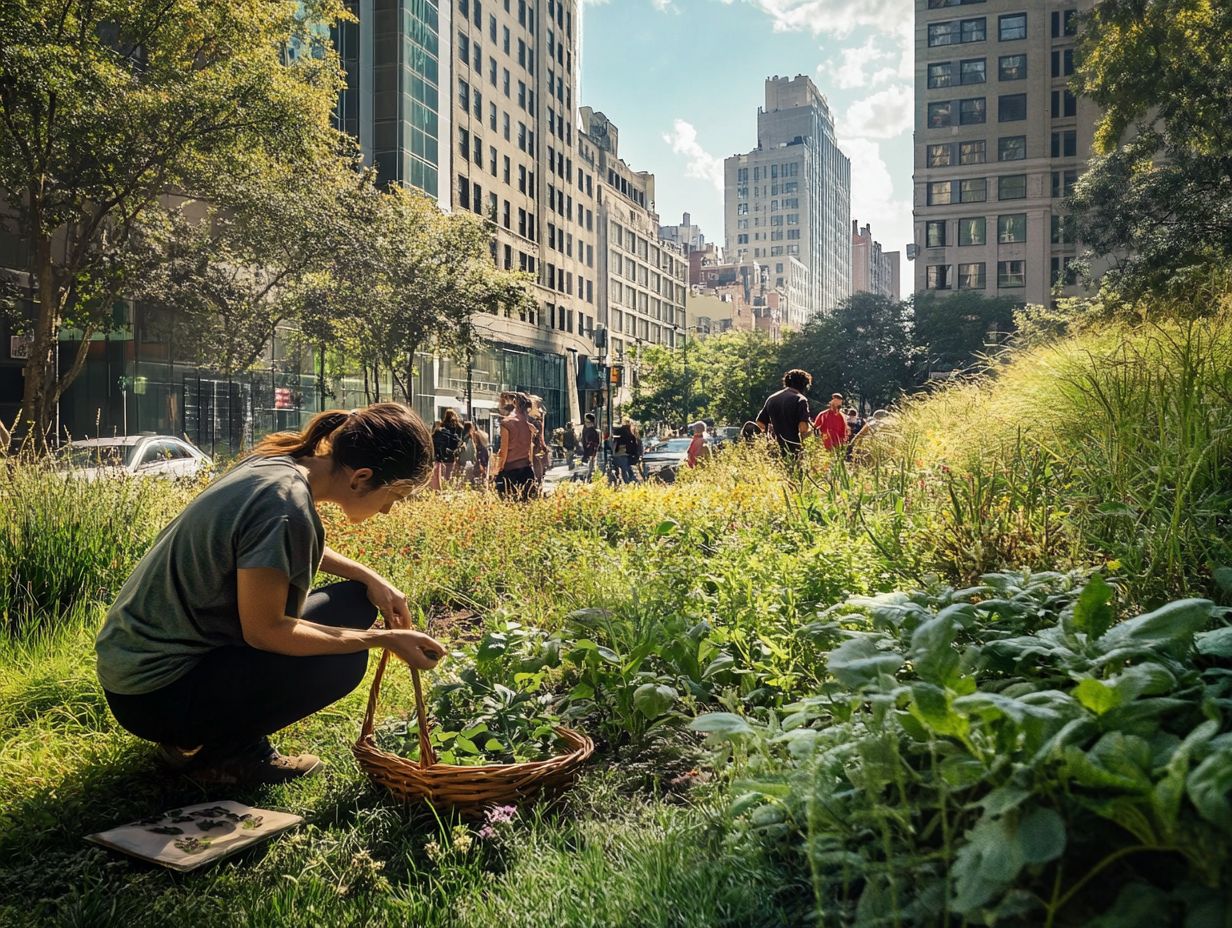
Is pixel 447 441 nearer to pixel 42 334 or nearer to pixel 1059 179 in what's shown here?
pixel 42 334

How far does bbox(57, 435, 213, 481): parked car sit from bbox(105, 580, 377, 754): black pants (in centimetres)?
388

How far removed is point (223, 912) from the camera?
2.45 meters

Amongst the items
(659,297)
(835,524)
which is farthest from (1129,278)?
(659,297)

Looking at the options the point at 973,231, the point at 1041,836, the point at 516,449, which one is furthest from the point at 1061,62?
the point at 1041,836

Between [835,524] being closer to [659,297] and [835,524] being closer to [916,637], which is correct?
[916,637]

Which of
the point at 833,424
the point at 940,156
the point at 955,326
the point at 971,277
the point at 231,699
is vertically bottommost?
the point at 231,699

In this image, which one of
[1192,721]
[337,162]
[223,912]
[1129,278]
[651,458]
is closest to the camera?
[1192,721]

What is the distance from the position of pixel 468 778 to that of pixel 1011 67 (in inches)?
3123

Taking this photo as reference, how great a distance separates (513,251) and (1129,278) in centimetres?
4308

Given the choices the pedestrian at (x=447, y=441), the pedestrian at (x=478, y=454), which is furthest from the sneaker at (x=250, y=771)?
the pedestrian at (x=478, y=454)

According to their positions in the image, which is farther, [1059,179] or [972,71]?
[972,71]

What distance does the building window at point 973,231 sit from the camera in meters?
70.9

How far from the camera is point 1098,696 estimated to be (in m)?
1.62

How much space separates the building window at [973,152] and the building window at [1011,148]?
3.14ft
